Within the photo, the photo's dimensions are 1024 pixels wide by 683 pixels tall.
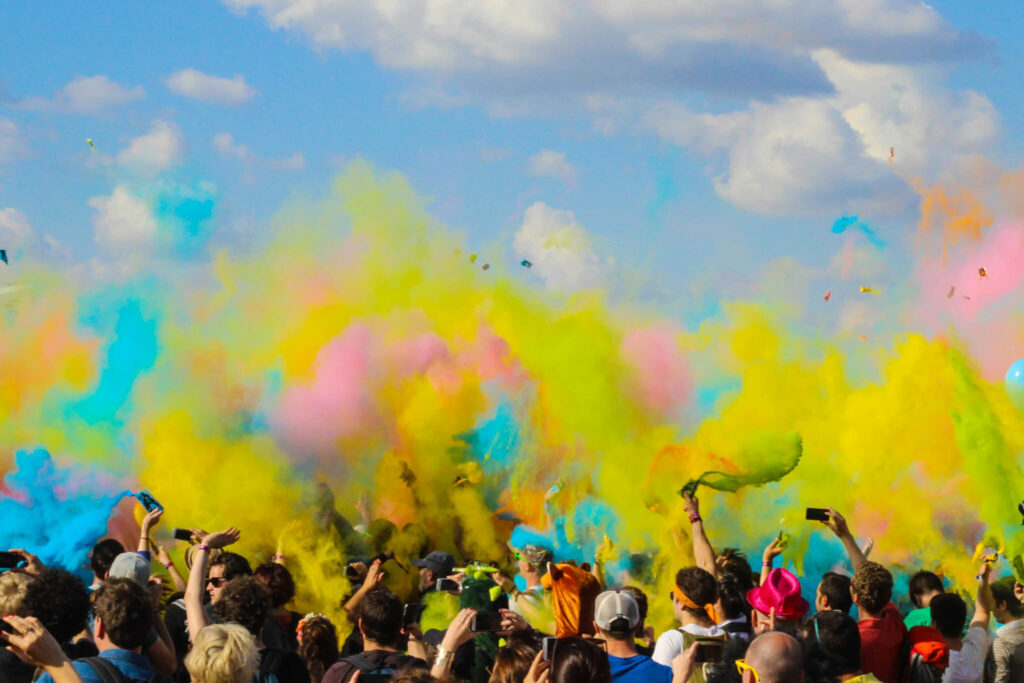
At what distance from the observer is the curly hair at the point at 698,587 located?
222 inches

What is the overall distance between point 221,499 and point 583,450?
4.01 m

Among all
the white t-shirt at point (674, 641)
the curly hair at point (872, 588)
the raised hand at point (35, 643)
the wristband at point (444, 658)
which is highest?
the raised hand at point (35, 643)

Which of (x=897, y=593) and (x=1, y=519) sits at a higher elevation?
(x=1, y=519)

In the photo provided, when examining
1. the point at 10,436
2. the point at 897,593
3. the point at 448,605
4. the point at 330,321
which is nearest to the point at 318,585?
the point at 448,605

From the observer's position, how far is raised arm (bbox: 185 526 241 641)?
5070 millimetres

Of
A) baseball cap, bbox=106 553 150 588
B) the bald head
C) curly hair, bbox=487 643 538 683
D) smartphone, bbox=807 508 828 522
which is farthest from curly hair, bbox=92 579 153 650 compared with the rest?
smartphone, bbox=807 508 828 522

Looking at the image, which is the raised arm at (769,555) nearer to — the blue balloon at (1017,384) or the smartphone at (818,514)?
the smartphone at (818,514)

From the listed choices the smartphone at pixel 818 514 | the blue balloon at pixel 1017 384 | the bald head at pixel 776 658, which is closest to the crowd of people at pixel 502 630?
the bald head at pixel 776 658

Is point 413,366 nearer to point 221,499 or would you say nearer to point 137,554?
point 221,499

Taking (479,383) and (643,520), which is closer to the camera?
(643,520)

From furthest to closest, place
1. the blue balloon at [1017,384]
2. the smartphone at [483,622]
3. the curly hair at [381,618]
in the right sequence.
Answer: the blue balloon at [1017,384]
the curly hair at [381,618]
the smartphone at [483,622]

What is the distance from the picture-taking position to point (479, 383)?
1256 centimetres

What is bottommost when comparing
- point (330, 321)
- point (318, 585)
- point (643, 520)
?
point (643, 520)

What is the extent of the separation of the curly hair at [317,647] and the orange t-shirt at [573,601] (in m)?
1.29
